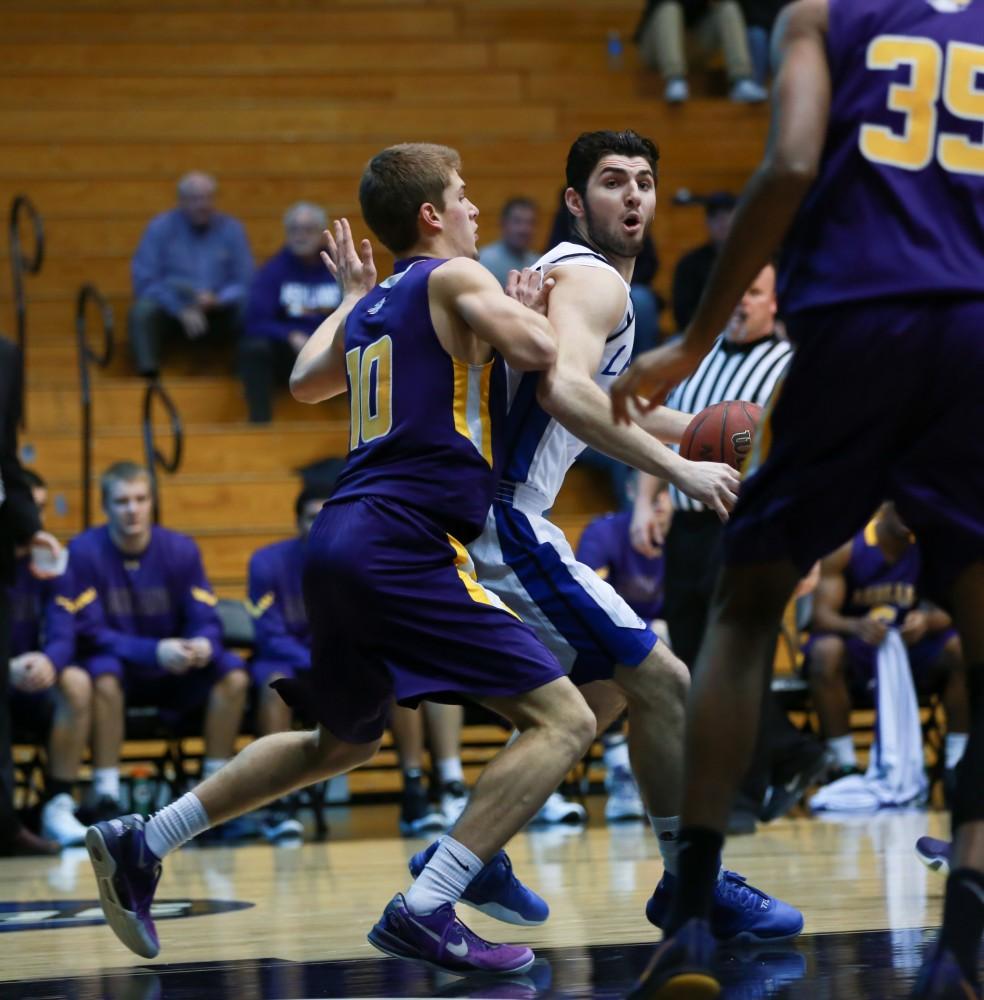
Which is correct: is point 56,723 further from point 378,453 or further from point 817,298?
point 817,298

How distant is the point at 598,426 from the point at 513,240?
23.0 feet

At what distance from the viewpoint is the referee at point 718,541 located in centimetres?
613

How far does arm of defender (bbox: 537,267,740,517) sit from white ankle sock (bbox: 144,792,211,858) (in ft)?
3.58

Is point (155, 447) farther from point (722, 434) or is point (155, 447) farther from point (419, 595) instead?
point (419, 595)

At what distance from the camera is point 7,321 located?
1080 cm

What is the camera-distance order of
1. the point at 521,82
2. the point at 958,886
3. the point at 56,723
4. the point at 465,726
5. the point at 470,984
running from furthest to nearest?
the point at 521,82
the point at 465,726
the point at 56,723
the point at 470,984
the point at 958,886

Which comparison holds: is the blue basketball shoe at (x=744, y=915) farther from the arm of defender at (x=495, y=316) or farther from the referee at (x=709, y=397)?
the referee at (x=709, y=397)

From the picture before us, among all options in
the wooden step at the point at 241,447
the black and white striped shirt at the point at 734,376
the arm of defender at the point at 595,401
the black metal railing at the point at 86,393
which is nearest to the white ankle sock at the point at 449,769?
the black and white striped shirt at the point at 734,376

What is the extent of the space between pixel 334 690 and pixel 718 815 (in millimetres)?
975

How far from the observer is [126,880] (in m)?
3.56

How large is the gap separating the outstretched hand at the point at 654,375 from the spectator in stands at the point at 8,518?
373cm

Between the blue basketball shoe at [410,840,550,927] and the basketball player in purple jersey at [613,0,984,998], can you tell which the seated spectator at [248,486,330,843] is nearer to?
the blue basketball shoe at [410,840,550,927]

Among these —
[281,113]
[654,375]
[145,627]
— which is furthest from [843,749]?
[281,113]

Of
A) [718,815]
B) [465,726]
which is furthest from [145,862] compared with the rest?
[465,726]
